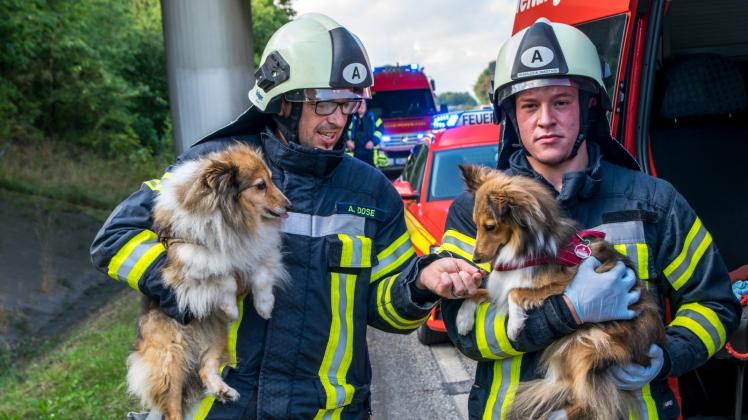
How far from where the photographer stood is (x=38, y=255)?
12.6m

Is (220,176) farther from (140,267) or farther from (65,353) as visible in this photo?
(65,353)

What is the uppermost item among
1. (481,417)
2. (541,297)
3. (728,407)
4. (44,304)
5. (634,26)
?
(634,26)

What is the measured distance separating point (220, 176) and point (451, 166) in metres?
6.56

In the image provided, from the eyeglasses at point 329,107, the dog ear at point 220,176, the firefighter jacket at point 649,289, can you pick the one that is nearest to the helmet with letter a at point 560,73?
the firefighter jacket at point 649,289

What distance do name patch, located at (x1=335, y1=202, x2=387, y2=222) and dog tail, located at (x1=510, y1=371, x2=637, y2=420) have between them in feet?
2.94

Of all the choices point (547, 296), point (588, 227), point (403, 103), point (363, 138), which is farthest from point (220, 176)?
point (403, 103)

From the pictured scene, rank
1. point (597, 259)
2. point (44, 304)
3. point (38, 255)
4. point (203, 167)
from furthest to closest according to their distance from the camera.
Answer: point (38, 255), point (44, 304), point (203, 167), point (597, 259)

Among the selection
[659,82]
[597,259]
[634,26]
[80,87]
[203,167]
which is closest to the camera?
[597,259]

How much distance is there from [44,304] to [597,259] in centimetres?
1004

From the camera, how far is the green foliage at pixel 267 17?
138ft

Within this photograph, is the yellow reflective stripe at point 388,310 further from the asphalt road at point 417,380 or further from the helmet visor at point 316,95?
the asphalt road at point 417,380

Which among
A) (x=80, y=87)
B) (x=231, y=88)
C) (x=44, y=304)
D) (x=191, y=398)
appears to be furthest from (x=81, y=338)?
(x=80, y=87)

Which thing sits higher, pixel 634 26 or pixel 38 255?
pixel 634 26

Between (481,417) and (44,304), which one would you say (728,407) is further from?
(44,304)
